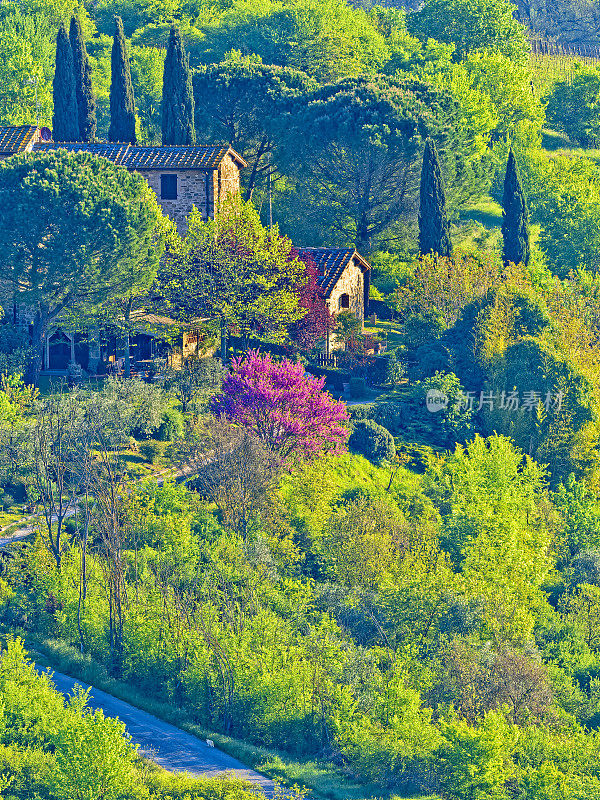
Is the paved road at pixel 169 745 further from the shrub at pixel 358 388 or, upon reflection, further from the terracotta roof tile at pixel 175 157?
the terracotta roof tile at pixel 175 157

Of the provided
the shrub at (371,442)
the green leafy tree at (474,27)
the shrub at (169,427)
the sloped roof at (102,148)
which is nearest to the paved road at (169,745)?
the shrub at (169,427)

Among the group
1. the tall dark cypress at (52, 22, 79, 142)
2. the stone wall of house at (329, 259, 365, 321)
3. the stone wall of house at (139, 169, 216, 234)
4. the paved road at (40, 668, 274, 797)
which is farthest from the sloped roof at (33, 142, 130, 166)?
the paved road at (40, 668, 274, 797)

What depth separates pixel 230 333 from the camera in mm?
53000

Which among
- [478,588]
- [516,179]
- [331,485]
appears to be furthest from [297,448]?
[516,179]

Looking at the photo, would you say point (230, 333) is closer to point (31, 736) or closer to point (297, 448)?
point (297, 448)

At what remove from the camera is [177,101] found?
65.1 m

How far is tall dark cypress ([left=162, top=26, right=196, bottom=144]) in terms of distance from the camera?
213ft

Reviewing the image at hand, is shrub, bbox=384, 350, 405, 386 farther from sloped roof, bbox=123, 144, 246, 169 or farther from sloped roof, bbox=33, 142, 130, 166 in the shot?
sloped roof, bbox=33, 142, 130, 166

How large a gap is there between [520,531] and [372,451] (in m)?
9.10

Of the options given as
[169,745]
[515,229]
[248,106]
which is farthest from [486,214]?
[169,745]

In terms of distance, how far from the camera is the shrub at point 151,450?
4312 cm

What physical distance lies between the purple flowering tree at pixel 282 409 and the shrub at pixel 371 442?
171 inches

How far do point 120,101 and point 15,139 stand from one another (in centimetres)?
1354

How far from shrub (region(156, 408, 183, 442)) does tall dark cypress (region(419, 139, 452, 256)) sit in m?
22.7
